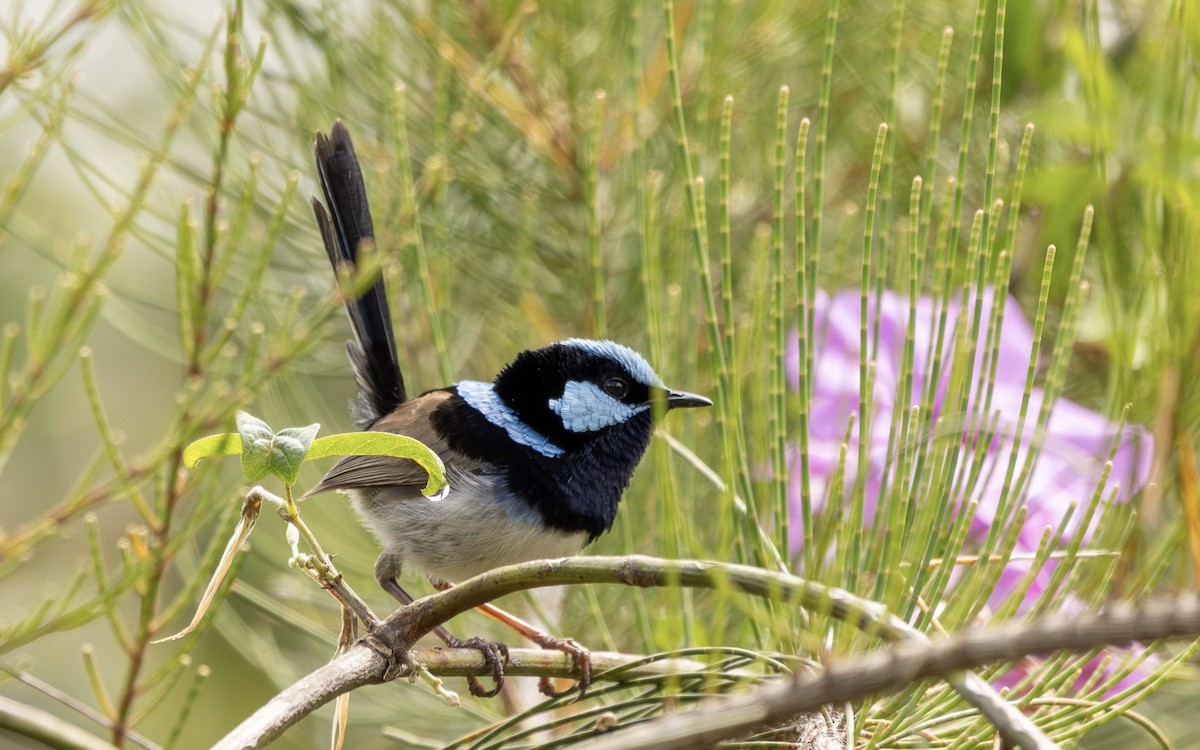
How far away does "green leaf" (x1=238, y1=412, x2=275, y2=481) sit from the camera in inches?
37.0

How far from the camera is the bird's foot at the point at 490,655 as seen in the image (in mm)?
1408

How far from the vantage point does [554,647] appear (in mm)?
1998

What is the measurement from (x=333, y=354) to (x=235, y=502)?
1.32 metres

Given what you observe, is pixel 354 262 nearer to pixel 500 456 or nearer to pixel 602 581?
pixel 500 456

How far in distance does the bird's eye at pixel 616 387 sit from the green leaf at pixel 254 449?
1342 mm

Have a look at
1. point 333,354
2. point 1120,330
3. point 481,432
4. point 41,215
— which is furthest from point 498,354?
point 41,215

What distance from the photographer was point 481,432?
2.35 meters

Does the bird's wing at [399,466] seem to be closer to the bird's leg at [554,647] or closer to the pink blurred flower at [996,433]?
the bird's leg at [554,647]

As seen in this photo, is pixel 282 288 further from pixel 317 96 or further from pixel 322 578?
pixel 322 578

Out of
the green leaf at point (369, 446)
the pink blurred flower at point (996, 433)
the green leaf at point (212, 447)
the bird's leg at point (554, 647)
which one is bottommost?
the bird's leg at point (554, 647)

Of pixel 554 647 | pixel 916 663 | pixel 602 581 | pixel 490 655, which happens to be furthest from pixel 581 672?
pixel 916 663

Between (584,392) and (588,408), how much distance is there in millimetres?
33

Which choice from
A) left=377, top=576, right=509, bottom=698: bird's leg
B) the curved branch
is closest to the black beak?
left=377, top=576, right=509, bottom=698: bird's leg

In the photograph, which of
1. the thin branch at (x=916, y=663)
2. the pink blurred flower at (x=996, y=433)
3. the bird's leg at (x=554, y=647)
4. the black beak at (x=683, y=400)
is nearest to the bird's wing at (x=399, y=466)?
the bird's leg at (x=554, y=647)
